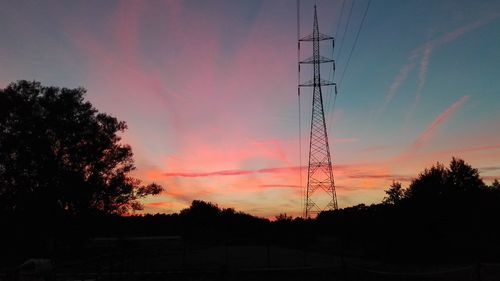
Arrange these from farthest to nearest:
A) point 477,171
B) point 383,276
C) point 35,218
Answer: point 477,171 < point 35,218 < point 383,276

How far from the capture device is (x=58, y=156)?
5272 cm

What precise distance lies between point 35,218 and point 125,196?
10011 mm

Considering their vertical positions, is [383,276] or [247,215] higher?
[247,215]

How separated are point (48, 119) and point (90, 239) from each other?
49.0 ft

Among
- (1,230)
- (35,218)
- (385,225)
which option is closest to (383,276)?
(385,225)

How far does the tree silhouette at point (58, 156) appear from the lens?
50.4 metres

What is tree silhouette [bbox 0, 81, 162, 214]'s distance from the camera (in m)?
50.4

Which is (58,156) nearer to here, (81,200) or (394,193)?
(81,200)

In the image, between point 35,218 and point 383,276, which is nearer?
point 383,276

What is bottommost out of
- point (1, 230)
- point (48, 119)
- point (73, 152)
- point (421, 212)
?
point (1, 230)

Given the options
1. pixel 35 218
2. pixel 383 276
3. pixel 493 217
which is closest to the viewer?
pixel 383 276

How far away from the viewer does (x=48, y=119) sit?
52312mm

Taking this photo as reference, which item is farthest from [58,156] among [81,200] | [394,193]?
[394,193]

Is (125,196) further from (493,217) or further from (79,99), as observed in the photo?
(493,217)
